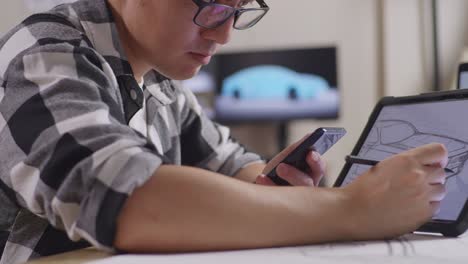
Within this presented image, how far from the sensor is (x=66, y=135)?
0.61 meters

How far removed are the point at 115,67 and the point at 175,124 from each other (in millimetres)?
320

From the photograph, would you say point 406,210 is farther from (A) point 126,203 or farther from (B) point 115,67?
(B) point 115,67

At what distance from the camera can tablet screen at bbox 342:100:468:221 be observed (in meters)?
0.71

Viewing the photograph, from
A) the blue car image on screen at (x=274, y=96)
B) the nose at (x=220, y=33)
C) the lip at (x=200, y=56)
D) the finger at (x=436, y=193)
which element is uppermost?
the nose at (x=220, y=33)

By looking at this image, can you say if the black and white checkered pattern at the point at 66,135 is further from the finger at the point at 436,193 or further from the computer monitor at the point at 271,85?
the computer monitor at the point at 271,85

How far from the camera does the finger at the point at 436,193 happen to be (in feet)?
2.17

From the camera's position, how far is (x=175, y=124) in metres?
1.16

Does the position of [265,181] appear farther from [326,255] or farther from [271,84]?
[271,84]

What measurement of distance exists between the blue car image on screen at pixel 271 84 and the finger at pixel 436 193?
2.93m

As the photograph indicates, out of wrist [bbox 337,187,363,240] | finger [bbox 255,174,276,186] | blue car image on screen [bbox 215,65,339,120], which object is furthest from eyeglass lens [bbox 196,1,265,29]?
blue car image on screen [bbox 215,65,339,120]

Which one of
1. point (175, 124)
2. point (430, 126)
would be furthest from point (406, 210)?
point (175, 124)

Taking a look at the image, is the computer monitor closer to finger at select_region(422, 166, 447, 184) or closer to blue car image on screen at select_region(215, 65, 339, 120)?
blue car image on screen at select_region(215, 65, 339, 120)

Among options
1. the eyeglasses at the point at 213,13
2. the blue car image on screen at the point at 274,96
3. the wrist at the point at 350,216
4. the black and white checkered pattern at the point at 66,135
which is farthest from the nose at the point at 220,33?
the blue car image on screen at the point at 274,96

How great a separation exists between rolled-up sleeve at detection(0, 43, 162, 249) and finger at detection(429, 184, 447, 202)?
288 millimetres
